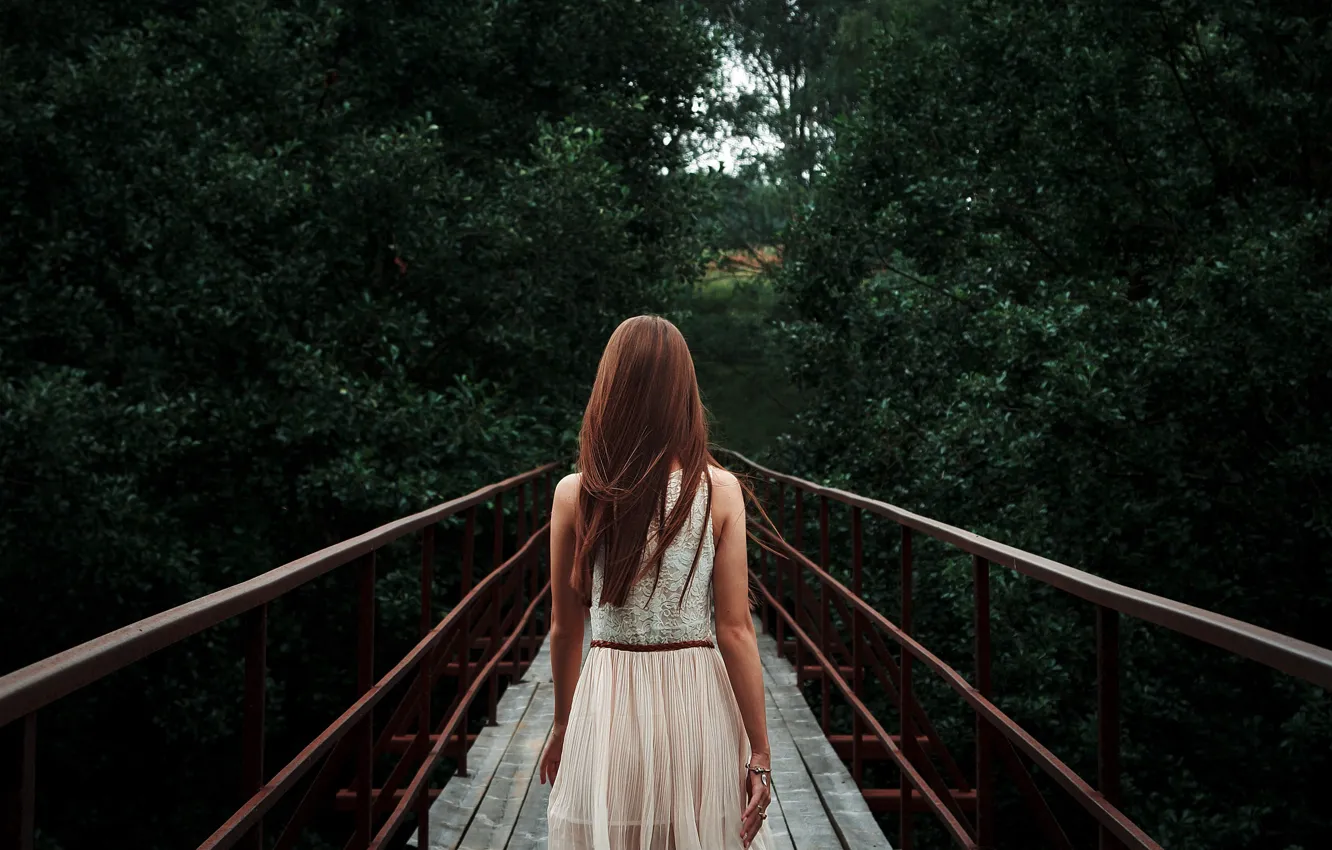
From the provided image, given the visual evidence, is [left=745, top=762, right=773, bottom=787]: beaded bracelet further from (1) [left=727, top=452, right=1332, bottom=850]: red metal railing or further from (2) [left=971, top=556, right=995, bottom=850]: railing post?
(2) [left=971, top=556, right=995, bottom=850]: railing post

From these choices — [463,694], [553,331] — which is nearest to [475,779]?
[463,694]

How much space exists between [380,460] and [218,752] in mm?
3455

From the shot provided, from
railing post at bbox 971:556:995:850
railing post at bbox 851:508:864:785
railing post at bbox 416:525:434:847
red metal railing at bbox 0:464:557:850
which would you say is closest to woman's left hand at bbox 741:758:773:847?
railing post at bbox 971:556:995:850

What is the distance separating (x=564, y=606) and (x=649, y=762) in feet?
1.18

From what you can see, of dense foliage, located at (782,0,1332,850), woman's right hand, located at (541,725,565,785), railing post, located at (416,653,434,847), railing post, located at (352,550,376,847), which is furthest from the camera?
dense foliage, located at (782,0,1332,850)

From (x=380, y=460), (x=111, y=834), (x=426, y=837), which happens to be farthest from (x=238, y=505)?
(x=426, y=837)

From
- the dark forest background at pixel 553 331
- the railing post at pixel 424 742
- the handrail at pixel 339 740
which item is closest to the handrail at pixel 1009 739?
the handrail at pixel 339 740

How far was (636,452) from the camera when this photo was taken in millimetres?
2477

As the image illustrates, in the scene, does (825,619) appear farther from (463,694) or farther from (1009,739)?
(1009,739)

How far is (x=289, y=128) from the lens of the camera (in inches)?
479

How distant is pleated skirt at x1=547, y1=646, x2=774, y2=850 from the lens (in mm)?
2557

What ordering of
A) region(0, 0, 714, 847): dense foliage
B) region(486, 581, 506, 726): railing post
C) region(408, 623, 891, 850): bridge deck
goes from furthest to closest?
region(0, 0, 714, 847): dense foliage, region(486, 581, 506, 726): railing post, region(408, 623, 891, 850): bridge deck

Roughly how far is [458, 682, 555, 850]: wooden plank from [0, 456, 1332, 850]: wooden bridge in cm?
1

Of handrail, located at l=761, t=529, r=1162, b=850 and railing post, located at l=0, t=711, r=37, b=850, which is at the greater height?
railing post, located at l=0, t=711, r=37, b=850
